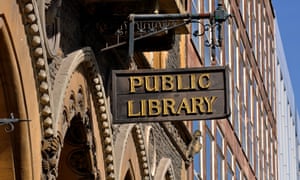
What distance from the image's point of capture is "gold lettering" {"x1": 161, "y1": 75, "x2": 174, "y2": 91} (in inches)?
751

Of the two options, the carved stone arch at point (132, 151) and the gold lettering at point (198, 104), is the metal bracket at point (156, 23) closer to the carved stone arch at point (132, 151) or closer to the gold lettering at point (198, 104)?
the gold lettering at point (198, 104)

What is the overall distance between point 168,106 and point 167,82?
0.38 meters

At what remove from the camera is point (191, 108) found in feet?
62.5

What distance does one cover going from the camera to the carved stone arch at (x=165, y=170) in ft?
84.8

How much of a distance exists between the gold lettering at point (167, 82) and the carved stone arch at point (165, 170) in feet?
21.8

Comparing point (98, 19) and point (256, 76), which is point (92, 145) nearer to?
point (98, 19)

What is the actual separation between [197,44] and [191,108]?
16.3 m

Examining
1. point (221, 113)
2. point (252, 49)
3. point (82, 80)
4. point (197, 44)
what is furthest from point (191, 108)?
point (252, 49)

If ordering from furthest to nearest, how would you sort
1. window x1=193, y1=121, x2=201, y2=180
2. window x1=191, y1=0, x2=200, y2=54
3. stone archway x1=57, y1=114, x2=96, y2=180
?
1. window x1=191, y1=0, x2=200, y2=54
2. window x1=193, y1=121, x2=201, y2=180
3. stone archway x1=57, y1=114, x2=96, y2=180

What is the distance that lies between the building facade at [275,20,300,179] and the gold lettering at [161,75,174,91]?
43.8 m

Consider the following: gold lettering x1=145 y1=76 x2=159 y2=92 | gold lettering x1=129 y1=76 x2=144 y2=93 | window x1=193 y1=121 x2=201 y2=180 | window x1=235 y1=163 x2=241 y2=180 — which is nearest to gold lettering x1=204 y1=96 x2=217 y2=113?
gold lettering x1=145 y1=76 x2=159 y2=92

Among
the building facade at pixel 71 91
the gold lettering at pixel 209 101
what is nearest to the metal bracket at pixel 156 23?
the building facade at pixel 71 91

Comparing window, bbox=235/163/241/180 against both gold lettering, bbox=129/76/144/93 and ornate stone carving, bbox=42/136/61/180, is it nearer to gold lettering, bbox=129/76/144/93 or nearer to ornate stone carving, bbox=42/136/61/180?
gold lettering, bbox=129/76/144/93

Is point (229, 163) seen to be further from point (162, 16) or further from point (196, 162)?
point (162, 16)
